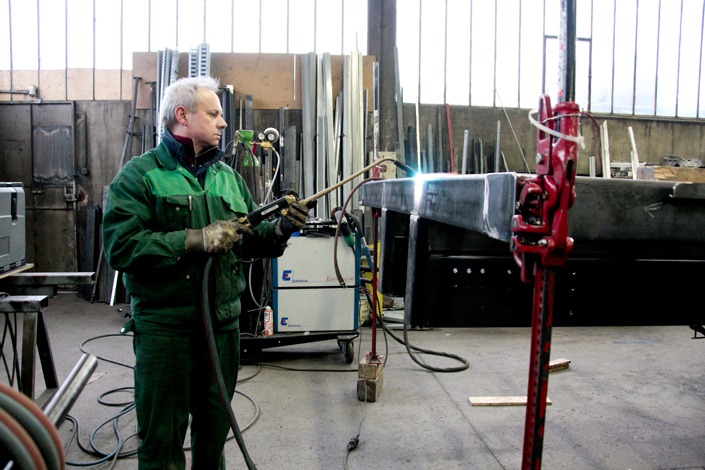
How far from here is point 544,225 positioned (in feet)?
2.57

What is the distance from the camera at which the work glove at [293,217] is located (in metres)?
1.79

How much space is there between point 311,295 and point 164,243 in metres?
1.97

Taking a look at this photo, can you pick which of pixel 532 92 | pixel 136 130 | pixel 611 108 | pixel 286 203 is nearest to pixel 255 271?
pixel 286 203

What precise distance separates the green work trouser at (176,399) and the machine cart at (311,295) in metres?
1.65

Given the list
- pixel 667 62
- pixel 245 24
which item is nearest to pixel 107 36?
pixel 245 24

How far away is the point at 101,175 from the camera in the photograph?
18.1 feet

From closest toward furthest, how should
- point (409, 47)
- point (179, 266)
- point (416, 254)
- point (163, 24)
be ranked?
point (416, 254) → point (179, 266) → point (163, 24) → point (409, 47)

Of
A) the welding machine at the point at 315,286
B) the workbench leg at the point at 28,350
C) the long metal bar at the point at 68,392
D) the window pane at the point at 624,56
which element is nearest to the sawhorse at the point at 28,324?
the workbench leg at the point at 28,350

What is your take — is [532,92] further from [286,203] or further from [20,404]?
[20,404]

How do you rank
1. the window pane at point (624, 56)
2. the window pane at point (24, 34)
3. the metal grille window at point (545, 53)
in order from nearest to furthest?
the window pane at point (24, 34) → the metal grille window at point (545, 53) → the window pane at point (624, 56)

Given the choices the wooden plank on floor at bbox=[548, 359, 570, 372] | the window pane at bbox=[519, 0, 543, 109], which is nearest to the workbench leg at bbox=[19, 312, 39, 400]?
the wooden plank on floor at bbox=[548, 359, 570, 372]

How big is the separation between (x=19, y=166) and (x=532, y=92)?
569 centimetres

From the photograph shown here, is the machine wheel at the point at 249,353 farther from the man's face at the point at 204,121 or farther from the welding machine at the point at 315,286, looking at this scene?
the man's face at the point at 204,121

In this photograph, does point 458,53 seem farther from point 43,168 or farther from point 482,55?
point 43,168
